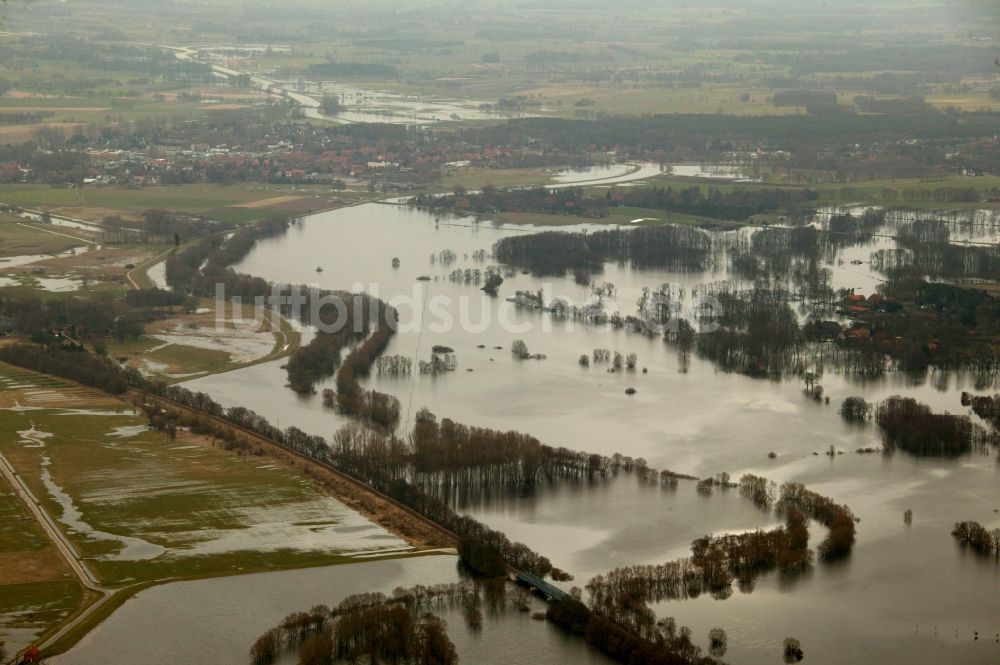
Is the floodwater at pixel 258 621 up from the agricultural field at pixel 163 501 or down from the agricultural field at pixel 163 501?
down

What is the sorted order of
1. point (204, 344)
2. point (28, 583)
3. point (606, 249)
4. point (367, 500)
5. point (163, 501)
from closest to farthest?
1. point (28, 583)
2. point (163, 501)
3. point (367, 500)
4. point (204, 344)
5. point (606, 249)

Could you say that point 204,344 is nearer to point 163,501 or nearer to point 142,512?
point 163,501

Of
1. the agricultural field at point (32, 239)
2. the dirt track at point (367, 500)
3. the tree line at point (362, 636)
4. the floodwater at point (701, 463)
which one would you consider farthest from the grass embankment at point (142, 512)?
the agricultural field at point (32, 239)

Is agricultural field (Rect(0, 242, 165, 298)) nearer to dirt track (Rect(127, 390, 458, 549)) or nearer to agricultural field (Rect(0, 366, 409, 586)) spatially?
agricultural field (Rect(0, 366, 409, 586))

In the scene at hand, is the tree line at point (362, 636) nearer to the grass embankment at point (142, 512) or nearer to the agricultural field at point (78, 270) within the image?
the grass embankment at point (142, 512)

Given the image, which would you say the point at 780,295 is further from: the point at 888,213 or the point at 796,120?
the point at 796,120

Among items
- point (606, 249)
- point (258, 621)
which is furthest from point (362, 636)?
point (606, 249)

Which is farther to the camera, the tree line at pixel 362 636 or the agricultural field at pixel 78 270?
the agricultural field at pixel 78 270
